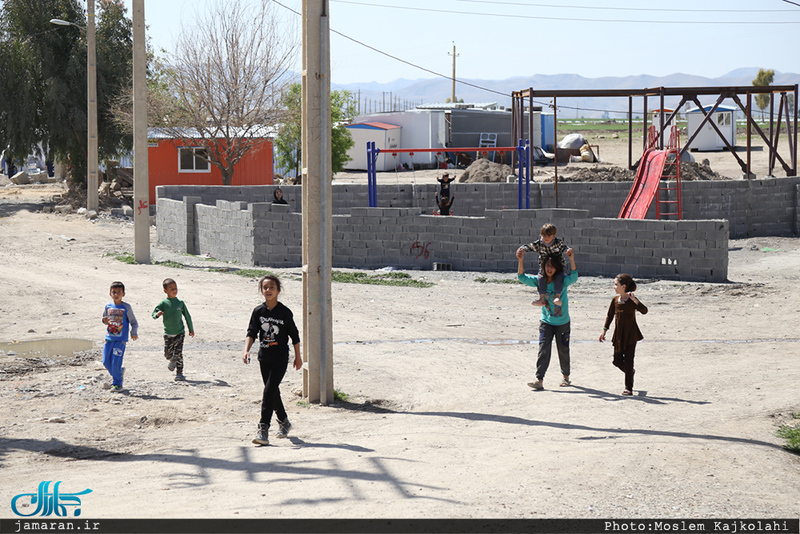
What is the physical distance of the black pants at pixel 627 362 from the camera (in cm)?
786

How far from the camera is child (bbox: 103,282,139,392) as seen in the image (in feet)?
26.6

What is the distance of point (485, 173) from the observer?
30750 mm

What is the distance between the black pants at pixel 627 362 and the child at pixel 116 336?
4989 millimetres

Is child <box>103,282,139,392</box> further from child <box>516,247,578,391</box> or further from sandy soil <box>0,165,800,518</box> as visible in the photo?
child <box>516,247,578,391</box>

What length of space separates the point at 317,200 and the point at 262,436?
2.50 m

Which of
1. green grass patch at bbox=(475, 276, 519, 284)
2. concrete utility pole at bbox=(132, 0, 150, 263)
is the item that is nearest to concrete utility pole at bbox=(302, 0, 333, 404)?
green grass patch at bbox=(475, 276, 519, 284)

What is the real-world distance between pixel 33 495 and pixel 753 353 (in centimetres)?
844

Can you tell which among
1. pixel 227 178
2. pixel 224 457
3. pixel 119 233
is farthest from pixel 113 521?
pixel 227 178

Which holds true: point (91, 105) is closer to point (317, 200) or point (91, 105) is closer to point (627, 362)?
point (317, 200)

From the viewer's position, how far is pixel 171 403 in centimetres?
768

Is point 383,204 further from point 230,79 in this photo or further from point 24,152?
point 24,152

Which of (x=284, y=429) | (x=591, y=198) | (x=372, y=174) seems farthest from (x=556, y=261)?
(x=591, y=198)

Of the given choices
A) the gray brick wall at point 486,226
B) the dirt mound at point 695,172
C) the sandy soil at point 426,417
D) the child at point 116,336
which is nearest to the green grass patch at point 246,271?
the gray brick wall at point 486,226

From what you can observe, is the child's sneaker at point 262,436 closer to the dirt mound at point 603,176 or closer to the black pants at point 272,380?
the black pants at point 272,380
